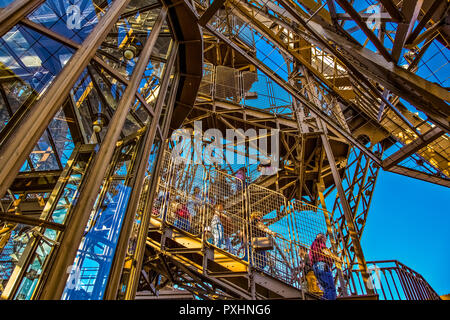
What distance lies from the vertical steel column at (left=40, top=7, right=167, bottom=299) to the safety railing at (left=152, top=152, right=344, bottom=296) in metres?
4.35

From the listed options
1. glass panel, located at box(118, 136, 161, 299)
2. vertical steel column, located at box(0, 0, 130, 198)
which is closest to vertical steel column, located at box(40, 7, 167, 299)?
vertical steel column, located at box(0, 0, 130, 198)

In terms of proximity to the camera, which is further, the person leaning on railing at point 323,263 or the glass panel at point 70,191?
the person leaning on railing at point 323,263

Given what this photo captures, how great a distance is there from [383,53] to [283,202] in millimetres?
6369

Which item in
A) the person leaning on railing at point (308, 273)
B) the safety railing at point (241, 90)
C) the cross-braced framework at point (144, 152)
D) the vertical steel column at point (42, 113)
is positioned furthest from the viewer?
the safety railing at point (241, 90)

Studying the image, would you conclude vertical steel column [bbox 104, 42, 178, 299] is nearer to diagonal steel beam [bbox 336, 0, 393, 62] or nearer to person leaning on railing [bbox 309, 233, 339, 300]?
diagonal steel beam [bbox 336, 0, 393, 62]

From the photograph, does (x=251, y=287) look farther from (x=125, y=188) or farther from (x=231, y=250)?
(x=125, y=188)

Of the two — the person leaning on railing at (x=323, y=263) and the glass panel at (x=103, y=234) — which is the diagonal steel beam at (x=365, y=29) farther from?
the person leaning on railing at (x=323, y=263)

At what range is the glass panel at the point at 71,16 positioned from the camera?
10.8ft

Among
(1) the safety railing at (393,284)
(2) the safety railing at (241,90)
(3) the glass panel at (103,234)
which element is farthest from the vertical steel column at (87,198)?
Result: (2) the safety railing at (241,90)

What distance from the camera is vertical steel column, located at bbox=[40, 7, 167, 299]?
2.67 metres

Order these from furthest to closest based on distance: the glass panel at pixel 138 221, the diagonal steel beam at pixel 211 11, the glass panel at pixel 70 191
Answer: the diagonal steel beam at pixel 211 11 < the glass panel at pixel 138 221 < the glass panel at pixel 70 191

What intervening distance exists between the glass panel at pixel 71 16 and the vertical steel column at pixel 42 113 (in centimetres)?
16

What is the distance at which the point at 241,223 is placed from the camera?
871 cm

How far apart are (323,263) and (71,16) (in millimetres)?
8457
